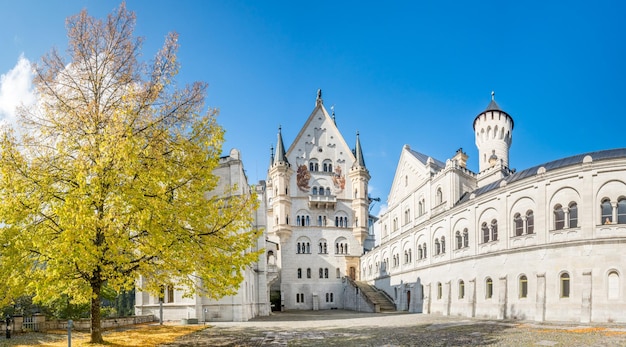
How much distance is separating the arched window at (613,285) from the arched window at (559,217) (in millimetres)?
4112

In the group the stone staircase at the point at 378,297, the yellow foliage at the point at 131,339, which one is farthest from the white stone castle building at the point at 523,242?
the yellow foliage at the point at 131,339

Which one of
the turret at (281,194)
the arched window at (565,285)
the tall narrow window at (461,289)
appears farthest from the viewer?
the turret at (281,194)

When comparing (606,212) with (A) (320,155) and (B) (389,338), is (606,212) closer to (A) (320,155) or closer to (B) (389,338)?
(B) (389,338)

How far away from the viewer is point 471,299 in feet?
116

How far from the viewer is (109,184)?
16.0m

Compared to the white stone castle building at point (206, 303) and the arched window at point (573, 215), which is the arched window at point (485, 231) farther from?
the white stone castle building at point (206, 303)

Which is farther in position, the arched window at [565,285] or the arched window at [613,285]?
the arched window at [565,285]

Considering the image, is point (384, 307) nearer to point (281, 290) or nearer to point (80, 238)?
point (281, 290)

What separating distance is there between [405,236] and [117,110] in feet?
134

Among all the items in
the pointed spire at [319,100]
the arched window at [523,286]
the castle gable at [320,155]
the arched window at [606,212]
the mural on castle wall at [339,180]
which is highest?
the pointed spire at [319,100]

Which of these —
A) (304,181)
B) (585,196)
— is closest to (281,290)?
(304,181)

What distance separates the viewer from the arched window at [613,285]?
25.7 metres

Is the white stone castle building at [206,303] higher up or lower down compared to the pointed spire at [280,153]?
lower down

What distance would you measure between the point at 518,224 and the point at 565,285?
5.66 m
